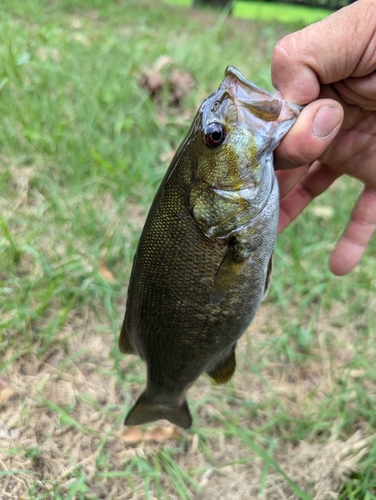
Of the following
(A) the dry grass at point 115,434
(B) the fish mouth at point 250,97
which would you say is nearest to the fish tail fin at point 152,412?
(A) the dry grass at point 115,434

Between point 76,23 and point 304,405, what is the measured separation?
493 cm

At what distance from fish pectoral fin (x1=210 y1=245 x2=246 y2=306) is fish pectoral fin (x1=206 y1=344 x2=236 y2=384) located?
37 centimetres

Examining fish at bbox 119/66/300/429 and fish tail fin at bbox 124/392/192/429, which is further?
fish tail fin at bbox 124/392/192/429

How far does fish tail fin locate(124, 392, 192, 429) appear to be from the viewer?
1694 millimetres

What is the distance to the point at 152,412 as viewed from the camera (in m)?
1.71

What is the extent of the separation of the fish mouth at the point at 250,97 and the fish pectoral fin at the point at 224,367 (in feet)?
2.81

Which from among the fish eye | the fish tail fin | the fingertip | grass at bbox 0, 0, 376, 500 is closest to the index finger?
the fish eye

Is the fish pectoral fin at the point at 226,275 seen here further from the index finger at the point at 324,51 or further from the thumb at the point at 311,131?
the index finger at the point at 324,51

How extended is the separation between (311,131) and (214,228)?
0.41 meters

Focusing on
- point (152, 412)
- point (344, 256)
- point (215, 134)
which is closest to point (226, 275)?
point (215, 134)

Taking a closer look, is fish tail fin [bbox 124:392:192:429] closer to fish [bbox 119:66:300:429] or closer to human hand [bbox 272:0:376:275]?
fish [bbox 119:66:300:429]

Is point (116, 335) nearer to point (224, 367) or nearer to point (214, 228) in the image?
point (224, 367)

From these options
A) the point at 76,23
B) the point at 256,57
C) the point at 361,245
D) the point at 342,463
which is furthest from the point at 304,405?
the point at 76,23

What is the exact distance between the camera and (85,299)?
236 cm
